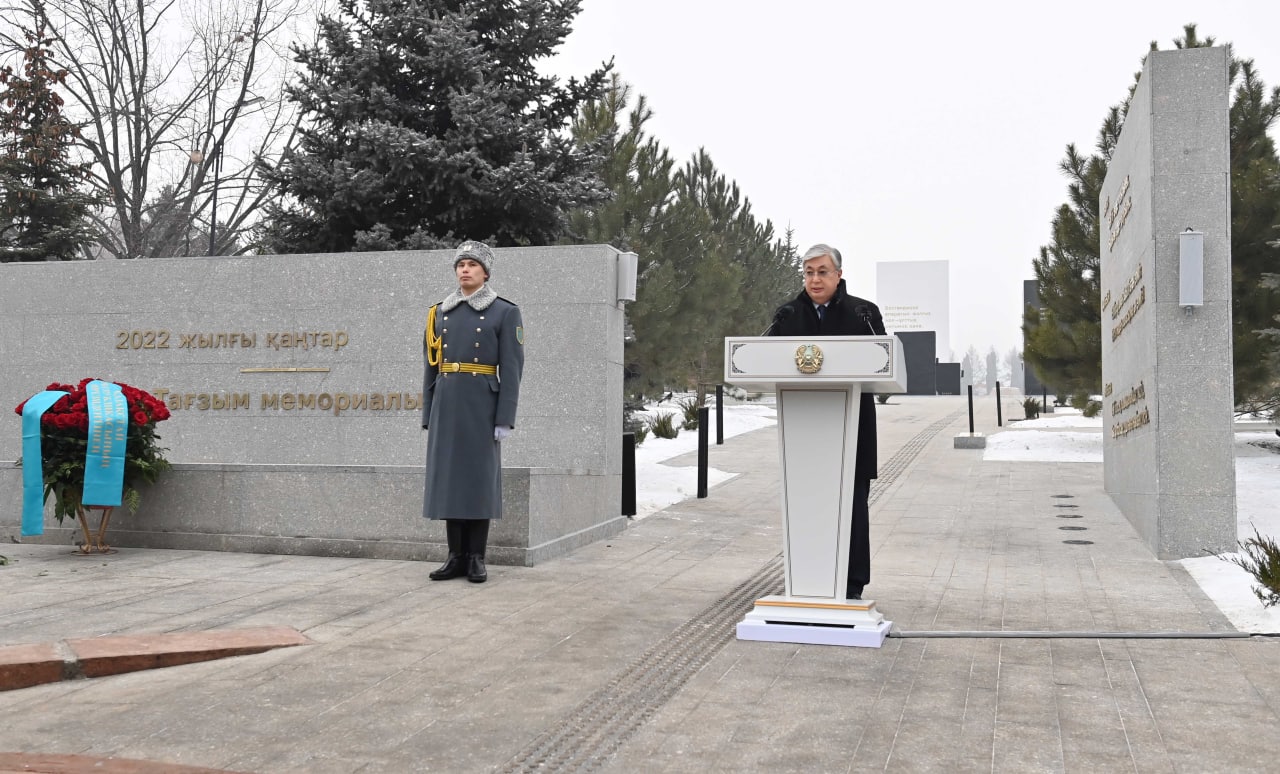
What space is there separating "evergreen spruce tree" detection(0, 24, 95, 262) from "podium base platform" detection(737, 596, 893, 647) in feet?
51.2

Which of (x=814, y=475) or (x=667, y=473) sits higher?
(x=814, y=475)

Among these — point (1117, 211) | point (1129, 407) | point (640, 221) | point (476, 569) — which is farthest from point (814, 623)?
point (640, 221)

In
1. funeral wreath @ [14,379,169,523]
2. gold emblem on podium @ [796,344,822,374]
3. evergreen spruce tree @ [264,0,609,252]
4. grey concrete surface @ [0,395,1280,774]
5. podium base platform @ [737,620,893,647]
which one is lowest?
grey concrete surface @ [0,395,1280,774]

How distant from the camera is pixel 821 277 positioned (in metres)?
5.21

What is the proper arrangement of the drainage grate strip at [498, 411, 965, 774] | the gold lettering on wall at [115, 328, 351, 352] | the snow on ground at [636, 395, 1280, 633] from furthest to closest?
the gold lettering on wall at [115, 328, 351, 352] < the snow on ground at [636, 395, 1280, 633] < the drainage grate strip at [498, 411, 965, 774]

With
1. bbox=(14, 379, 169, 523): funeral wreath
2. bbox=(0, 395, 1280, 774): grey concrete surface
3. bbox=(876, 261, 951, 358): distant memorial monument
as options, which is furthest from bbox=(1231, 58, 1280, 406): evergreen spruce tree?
bbox=(876, 261, 951, 358): distant memorial monument

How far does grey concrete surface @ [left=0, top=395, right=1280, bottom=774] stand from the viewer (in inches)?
132

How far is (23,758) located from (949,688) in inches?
118

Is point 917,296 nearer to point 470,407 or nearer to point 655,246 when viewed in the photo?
point 655,246

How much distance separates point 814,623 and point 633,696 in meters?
1.26

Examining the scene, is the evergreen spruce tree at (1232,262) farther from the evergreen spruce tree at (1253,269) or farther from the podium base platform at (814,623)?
the podium base platform at (814,623)

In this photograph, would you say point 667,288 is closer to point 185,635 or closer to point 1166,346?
point 1166,346

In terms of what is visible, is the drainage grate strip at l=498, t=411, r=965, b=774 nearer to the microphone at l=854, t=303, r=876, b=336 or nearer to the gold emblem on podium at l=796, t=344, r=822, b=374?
the gold emblem on podium at l=796, t=344, r=822, b=374

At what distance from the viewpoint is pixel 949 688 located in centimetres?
412
